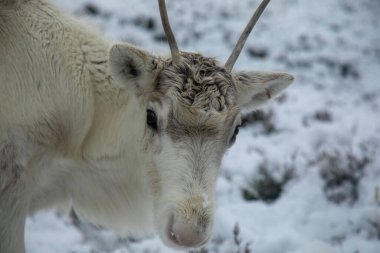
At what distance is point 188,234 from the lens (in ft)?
12.7

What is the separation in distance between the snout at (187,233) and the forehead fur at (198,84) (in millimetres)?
794

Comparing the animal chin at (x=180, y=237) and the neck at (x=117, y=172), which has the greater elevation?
the neck at (x=117, y=172)

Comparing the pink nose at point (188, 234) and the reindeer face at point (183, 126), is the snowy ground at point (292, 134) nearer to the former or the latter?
the reindeer face at point (183, 126)

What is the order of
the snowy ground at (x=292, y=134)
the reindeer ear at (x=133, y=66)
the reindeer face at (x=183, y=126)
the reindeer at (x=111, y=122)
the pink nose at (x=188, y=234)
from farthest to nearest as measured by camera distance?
the snowy ground at (x=292, y=134), the reindeer ear at (x=133, y=66), the reindeer at (x=111, y=122), the reindeer face at (x=183, y=126), the pink nose at (x=188, y=234)

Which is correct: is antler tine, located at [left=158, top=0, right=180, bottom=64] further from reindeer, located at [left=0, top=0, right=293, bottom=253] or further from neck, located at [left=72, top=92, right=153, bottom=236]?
neck, located at [left=72, top=92, right=153, bottom=236]

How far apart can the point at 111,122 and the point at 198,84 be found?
0.98 metres

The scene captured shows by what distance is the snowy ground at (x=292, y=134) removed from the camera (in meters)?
6.28

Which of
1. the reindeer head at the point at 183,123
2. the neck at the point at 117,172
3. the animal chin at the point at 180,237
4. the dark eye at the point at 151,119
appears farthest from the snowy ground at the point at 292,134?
the animal chin at the point at 180,237

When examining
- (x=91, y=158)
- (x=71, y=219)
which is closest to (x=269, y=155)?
(x=71, y=219)

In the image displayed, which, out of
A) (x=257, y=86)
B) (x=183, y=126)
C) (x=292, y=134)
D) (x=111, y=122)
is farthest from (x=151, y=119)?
(x=292, y=134)

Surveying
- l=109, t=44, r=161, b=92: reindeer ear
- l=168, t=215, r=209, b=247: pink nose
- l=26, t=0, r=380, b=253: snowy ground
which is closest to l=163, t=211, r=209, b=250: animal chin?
l=168, t=215, r=209, b=247: pink nose

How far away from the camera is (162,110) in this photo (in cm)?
440

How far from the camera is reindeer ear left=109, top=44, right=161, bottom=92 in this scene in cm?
450

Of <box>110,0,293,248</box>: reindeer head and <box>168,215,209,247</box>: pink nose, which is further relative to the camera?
<box>110,0,293,248</box>: reindeer head
